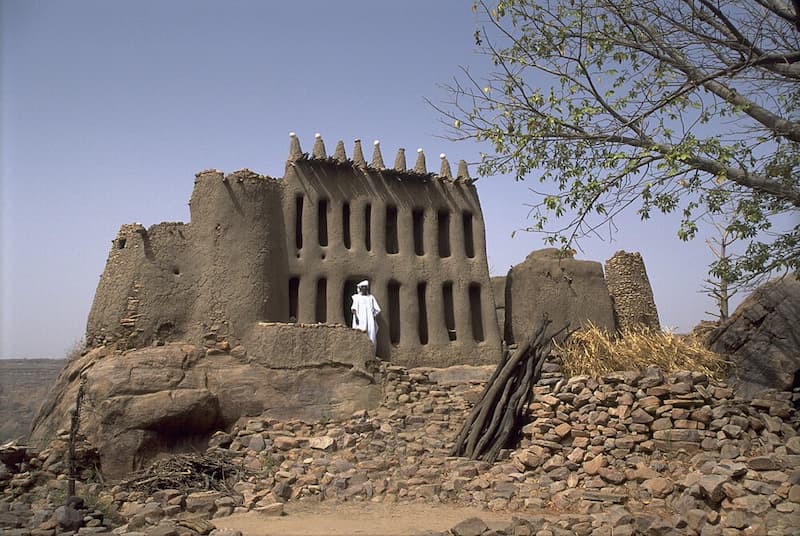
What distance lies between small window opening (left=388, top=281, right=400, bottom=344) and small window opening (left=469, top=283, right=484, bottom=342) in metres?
2.10

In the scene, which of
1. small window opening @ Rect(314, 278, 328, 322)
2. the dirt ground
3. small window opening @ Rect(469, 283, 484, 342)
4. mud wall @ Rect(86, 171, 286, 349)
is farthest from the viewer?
small window opening @ Rect(469, 283, 484, 342)

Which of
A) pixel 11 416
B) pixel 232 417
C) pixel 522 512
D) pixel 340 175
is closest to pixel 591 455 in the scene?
pixel 522 512

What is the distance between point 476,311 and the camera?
1939 cm

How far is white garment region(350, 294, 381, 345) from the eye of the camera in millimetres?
17062

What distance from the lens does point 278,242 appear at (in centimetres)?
1709

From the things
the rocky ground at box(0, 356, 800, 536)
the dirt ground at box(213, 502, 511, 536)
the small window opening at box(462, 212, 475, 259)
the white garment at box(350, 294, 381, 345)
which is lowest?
the dirt ground at box(213, 502, 511, 536)

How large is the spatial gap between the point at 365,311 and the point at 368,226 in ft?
9.00

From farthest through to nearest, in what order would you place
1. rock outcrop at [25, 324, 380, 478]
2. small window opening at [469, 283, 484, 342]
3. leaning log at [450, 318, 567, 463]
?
small window opening at [469, 283, 484, 342] → rock outcrop at [25, 324, 380, 478] → leaning log at [450, 318, 567, 463]

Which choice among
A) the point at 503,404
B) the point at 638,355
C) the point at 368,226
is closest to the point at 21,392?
the point at 368,226

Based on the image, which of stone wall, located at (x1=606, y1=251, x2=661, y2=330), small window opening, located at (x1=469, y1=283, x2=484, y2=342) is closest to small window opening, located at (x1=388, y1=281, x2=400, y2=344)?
small window opening, located at (x1=469, y1=283, x2=484, y2=342)

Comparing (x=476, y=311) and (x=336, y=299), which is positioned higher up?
(x=336, y=299)

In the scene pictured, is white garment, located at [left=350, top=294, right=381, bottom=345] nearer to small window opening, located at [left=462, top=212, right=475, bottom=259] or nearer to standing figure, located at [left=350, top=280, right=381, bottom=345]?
standing figure, located at [left=350, top=280, right=381, bottom=345]

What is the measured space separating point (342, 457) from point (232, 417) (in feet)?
9.33

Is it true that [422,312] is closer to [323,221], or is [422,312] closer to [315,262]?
[315,262]
